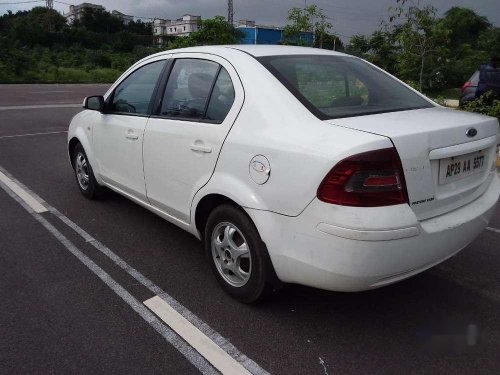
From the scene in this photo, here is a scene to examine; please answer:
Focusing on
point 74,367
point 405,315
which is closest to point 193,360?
point 74,367

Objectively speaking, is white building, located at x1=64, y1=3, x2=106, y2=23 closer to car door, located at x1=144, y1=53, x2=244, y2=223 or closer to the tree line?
the tree line

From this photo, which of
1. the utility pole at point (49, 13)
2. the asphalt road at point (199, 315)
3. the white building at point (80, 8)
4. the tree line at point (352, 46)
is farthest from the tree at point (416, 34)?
the white building at point (80, 8)

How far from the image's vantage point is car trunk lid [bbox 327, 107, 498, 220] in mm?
2469

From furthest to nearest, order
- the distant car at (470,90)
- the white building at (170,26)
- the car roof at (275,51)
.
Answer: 1. the white building at (170,26)
2. the distant car at (470,90)
3. the car roof at (275,51)

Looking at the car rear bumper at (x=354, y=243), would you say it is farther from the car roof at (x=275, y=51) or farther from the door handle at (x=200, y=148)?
the car roof at (x=275, y=51)

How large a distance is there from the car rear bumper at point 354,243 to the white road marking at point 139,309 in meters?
0.67

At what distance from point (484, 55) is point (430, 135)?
25.1 meters

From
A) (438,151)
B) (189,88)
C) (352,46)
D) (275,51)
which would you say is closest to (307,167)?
(438,151)

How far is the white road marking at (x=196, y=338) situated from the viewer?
2518mm

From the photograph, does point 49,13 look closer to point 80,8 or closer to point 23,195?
point 80,8

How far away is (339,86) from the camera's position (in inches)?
129

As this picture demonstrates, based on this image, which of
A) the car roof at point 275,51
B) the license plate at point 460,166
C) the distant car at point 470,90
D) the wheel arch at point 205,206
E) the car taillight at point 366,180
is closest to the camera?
the car taillight at point 366,180

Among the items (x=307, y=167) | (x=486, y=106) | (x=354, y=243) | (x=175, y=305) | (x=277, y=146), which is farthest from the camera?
(x=486, y=106)

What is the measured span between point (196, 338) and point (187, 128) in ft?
4.76
